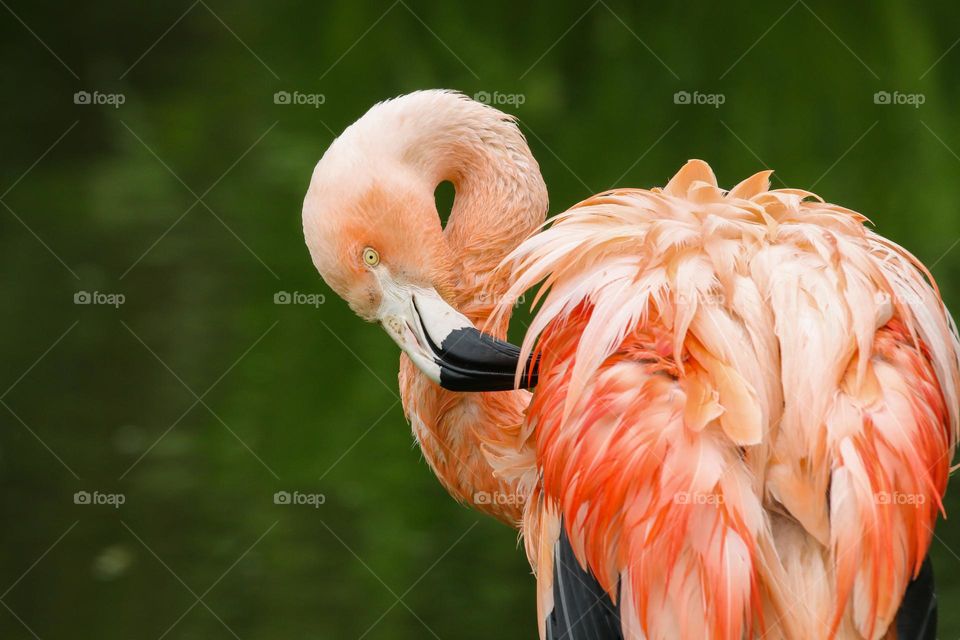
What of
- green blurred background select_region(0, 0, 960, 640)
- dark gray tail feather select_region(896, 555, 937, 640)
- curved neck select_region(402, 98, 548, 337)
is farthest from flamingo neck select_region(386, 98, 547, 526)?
green blurred background select_region(0, 0, 960, 640)

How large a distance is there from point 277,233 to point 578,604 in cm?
197

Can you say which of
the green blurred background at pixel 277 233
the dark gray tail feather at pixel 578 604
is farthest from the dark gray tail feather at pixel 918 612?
the green blurred background at pixel 277 233

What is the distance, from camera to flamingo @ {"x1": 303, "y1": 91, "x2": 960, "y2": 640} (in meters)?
1.41

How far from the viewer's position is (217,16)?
3.34 meters

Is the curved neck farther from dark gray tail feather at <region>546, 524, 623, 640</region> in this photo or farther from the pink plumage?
dark gray tail feather at <region>546, 524, 623, 640</region>

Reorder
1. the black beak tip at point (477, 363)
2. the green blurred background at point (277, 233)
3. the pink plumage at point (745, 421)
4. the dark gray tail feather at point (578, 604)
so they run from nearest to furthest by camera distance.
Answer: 1. the pink plumage at point (745, 421)
2. the dark gray tail feather at point (578, 604)
3. the black beak tip at point (477, 363)
4. the green blurred background at point (277, 233)

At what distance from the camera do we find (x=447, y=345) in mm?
1893

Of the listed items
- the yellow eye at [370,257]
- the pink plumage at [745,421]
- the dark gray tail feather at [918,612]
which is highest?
the yellow eye at [370,257]

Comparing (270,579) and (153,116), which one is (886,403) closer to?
(270,579)

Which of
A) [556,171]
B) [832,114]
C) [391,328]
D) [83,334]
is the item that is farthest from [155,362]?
[832,114]

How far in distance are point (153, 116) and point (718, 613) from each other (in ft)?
8.72

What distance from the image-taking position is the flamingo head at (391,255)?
1886mm

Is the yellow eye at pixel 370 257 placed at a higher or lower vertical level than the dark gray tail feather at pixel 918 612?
higher

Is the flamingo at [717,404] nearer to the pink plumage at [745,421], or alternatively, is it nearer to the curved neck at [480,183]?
the pink plumage at [745,421]
